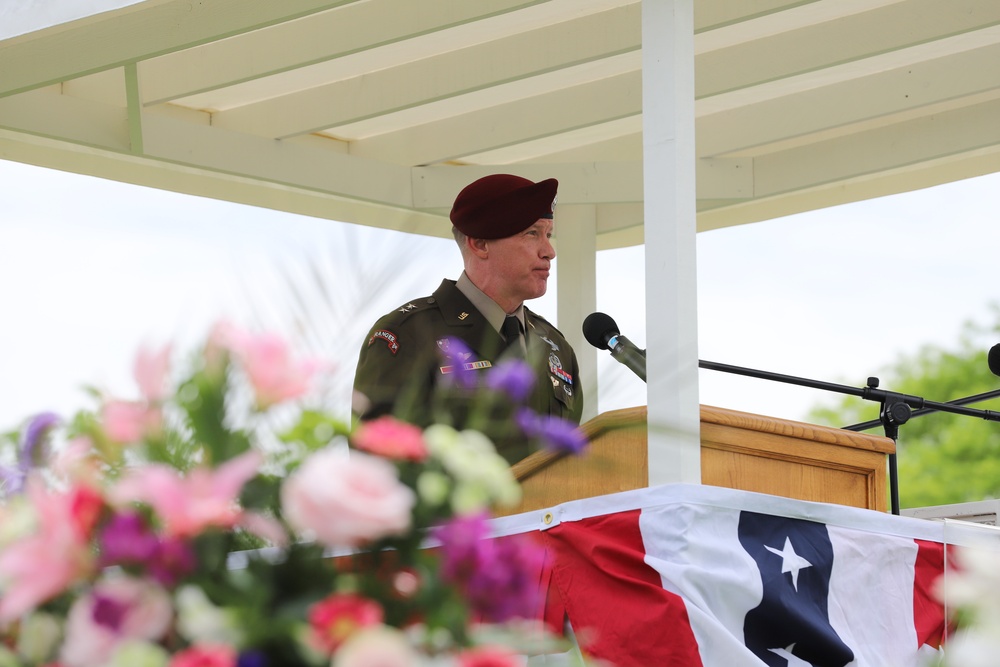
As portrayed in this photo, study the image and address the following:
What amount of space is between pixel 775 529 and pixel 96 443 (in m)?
2.20

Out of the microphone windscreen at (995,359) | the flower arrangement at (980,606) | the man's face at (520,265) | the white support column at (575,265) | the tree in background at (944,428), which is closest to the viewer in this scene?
the flower arrangement at (980,606)

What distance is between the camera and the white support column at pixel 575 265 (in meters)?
A: 6.14

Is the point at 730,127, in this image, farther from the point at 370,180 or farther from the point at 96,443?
the point at 96,443

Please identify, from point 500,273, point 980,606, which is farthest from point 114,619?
point 500,273

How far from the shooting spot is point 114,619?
2.98ft

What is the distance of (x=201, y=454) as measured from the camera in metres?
0.99

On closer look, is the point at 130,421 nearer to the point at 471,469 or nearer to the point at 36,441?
the point at 36,441

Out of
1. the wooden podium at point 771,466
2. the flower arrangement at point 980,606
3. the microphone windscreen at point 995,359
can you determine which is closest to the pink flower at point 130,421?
the flower arrangement at point 980,606

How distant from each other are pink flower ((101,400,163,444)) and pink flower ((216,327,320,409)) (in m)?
0.07

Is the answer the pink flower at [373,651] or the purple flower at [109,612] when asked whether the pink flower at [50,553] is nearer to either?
the purple flower at [109,612]

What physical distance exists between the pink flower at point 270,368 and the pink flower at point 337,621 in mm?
147

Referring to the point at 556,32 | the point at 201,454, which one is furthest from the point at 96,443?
the point at 556,32

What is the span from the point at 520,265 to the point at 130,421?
10.7ft

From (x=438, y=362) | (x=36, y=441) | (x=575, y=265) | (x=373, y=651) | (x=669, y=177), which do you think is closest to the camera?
(x=373, y=651)
